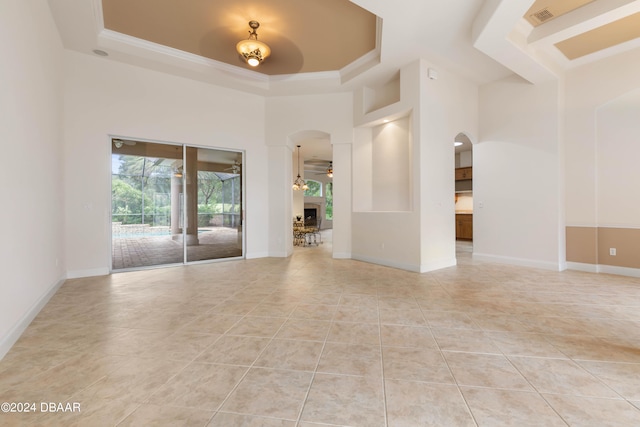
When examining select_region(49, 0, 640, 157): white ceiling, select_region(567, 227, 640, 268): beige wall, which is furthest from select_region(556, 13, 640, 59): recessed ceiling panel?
select_region(567, 227, 640, 268): beige wall

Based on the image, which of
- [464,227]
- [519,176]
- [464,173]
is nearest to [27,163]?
[519,176]

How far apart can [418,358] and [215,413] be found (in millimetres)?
1407

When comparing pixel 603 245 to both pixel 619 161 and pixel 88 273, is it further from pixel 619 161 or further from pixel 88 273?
pixel 88 273

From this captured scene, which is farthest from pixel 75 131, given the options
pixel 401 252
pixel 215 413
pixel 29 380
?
pixel 401 252

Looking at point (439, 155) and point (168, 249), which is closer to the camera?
point (439, 155)

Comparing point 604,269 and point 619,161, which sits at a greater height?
point 619,161

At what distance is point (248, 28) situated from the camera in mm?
4152

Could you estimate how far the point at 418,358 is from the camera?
202 centimetres

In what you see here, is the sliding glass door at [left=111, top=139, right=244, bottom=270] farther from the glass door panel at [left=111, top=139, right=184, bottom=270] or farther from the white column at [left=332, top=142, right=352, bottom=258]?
the white column at [left=332, top=142, right=352, bottom=258]

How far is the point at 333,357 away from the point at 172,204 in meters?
→ 4.85

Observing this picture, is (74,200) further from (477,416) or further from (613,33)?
(613,33)

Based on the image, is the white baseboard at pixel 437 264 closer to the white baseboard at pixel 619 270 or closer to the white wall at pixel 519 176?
the white wall at pixel 519 176

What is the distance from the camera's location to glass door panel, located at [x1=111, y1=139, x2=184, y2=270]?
Result: 16.2ft

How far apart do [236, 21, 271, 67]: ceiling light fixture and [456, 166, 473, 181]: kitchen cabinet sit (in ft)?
26.2
